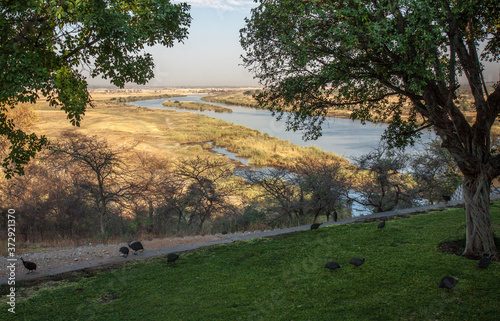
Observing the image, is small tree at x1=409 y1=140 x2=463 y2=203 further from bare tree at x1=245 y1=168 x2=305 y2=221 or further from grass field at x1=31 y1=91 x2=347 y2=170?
grass field at x1=31 y1=91 x2=347 y2=170

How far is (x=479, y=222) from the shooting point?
6082 millimetres

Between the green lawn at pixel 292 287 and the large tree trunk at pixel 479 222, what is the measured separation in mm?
506

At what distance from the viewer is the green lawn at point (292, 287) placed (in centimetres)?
448

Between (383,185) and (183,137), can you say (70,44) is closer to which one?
(383,185)

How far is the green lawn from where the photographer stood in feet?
14.7

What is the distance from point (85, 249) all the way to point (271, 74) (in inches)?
247

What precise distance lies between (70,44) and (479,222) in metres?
7.97

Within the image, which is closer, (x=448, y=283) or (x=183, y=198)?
(x=448, y=283)

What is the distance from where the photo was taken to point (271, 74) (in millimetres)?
7523

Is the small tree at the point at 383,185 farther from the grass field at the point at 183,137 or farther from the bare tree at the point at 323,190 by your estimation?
the grass field at the point at 183,137

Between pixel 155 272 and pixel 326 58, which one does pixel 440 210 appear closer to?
pixel 326 58

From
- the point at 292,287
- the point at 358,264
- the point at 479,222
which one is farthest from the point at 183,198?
the point at 479,222

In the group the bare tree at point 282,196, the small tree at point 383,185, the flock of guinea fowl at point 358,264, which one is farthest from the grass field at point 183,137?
the flock of guinea fowl at point 358,264

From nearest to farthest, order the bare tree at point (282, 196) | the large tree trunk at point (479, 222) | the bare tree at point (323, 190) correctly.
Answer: the large tree trunk at point (479, 222) < the bare tree at point (323, 190) < the bare tree at point (282, 196)
